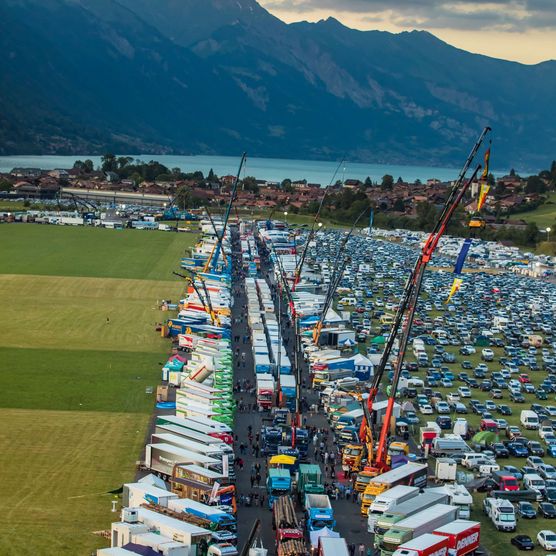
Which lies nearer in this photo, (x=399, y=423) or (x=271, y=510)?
(x=271, y=510)

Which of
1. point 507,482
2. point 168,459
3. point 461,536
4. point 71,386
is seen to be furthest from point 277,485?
point 71,386

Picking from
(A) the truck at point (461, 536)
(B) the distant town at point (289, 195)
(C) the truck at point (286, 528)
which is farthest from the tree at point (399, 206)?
(A) the truck at point (461, 536)

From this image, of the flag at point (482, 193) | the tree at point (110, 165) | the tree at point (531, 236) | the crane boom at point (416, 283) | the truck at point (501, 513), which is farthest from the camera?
the tree at point (110, 165)

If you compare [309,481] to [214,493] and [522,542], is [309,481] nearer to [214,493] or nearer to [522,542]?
[214,493]

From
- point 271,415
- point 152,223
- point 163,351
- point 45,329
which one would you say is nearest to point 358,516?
point 271,415

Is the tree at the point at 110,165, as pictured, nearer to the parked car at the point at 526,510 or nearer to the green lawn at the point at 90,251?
the green lawn at the point at 90,251

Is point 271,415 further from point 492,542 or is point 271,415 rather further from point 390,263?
point 390,263

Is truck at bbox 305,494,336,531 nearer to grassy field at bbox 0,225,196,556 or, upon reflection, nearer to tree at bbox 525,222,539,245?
grassy field at bbox 0,225,196,556
